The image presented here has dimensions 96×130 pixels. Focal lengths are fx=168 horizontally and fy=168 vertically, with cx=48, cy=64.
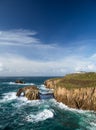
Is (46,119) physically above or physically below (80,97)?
below

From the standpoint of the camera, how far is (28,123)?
41344mm

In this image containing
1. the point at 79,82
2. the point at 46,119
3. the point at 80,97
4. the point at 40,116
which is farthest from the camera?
the point at 79,82

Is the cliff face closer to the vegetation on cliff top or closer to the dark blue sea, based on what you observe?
the dark blue sea

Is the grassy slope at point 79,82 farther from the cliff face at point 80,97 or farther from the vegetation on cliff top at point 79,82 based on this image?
the cliff face at point 80,97

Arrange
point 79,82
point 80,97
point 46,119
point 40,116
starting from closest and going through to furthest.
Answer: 1. point 46,119
2. point 40,116
3. point 80,97
4. point 79,82

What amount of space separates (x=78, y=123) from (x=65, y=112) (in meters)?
9.41

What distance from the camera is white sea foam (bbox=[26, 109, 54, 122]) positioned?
4443 centimetres

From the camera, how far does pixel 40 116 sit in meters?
47.4

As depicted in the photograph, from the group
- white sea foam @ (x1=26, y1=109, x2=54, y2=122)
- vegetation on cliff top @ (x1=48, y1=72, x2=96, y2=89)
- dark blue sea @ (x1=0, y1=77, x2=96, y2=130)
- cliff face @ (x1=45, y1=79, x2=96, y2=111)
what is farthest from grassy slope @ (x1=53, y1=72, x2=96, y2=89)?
white sea foam @ (x1=26, y1=109, x2=54, y2=122)

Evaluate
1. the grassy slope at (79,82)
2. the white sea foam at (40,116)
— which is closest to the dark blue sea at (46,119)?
the white sea foam at (40,116)

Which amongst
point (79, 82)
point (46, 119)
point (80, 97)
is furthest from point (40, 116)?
point (79, 82)

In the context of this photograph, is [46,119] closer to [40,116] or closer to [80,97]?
[40,116]

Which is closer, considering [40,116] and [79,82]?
[40,116]

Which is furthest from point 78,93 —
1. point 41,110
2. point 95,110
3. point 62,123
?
point 62,123
